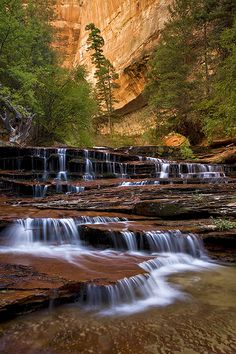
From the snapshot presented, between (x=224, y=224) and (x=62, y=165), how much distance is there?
912 centimetres

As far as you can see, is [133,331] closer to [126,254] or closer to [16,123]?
[126,254]

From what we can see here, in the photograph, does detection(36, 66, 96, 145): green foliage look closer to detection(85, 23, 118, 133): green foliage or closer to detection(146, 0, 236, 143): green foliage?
detection(146, 0, 236, 143): green foliage

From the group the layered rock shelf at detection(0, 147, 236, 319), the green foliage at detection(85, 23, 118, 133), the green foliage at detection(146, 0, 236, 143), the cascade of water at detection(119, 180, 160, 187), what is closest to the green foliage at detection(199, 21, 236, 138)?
the green foliage at detection(146, 0, 236, 143)

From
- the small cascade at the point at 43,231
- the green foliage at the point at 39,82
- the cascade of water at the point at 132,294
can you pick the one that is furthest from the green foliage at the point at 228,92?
the cascade of water at the point at 132,294

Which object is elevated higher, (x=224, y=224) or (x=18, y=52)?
Answer: (x=18, y=52)

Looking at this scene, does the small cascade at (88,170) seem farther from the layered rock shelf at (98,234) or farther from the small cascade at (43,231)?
the small cascade at (43,231)

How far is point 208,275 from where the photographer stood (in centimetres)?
595

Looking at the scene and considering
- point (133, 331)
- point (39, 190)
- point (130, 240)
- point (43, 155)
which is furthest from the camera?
point (43, 155)

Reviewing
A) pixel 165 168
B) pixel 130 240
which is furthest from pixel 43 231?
pixel 165 168

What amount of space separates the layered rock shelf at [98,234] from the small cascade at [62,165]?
3.14 feet

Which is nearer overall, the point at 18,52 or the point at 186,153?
the point at 186,153

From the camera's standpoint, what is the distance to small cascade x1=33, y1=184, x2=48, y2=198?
11742 millimetres

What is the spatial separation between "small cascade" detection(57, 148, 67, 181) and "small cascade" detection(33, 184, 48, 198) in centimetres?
211

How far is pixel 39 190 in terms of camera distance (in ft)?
38.7
